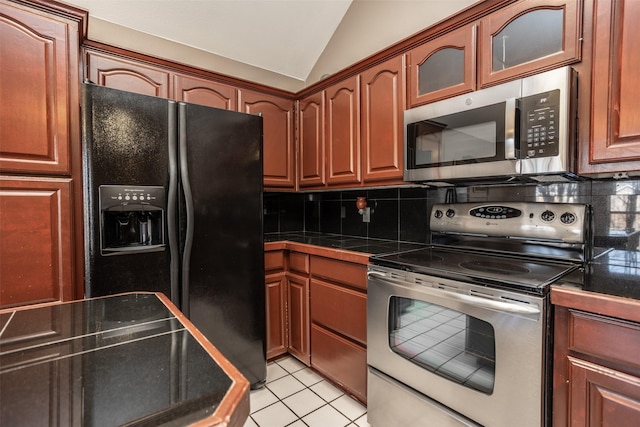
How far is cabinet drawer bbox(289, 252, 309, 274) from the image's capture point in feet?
7.16

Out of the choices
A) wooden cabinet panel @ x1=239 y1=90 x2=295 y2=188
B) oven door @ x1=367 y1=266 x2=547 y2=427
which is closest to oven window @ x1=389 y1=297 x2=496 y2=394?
oven door @ x1=367 y1=266 x2=547 y2=427

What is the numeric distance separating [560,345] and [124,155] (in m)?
1.92

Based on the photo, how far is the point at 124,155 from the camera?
154 centimetres

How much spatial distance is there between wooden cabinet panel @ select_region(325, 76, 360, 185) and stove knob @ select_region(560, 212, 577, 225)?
112cm

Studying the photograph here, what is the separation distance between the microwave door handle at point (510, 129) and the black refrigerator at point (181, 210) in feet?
4.29

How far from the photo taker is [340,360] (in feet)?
6.45

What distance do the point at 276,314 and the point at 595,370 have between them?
1.76 m

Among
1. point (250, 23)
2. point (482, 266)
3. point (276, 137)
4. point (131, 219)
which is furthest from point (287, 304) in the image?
point (250, 23)

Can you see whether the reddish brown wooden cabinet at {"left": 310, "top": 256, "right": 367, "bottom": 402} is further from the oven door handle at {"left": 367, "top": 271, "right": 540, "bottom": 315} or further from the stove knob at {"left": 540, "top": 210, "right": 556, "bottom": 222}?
the stove knob at {"left": 540, "top": 210, "right": 556, "bottom": 222}

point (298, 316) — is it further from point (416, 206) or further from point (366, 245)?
point (416, 206)

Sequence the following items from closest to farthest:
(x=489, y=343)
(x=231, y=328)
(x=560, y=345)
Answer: (x=560, y=345), (x=489, y=343), (x=231, y=328)

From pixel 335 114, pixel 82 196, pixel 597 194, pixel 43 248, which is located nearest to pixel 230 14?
pixel 335 114

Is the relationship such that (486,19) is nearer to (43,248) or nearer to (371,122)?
(371,122)

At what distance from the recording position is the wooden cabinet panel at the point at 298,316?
2217mm
